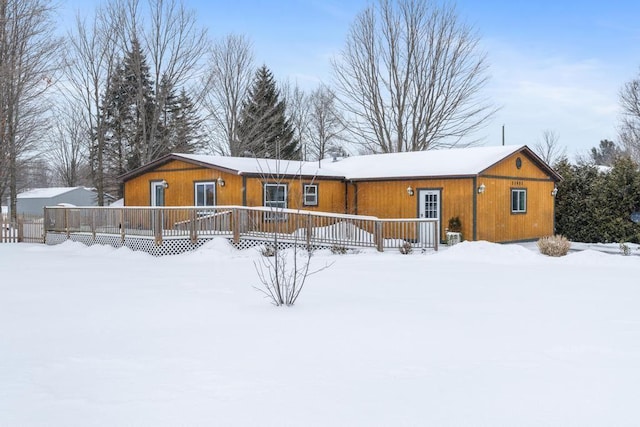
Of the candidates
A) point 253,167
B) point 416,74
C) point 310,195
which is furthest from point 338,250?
point 416,74

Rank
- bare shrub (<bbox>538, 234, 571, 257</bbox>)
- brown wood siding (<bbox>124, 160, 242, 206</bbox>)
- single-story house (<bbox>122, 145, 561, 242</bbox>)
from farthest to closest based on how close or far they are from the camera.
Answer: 1. brown wood siding (<bbox>124, 160, 242, 206</bbox>)
2. single-story house (<bbox>122, 145, 561, 242</bbox>)
3. bare shrub (<bbox>538, 234, 571, 257</bbox>)

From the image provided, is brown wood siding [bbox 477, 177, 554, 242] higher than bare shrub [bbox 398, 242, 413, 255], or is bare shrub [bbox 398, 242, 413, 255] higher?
brown wood siding [bbox 477, 177, 554, 242]

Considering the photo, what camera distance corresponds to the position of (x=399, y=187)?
17.7m

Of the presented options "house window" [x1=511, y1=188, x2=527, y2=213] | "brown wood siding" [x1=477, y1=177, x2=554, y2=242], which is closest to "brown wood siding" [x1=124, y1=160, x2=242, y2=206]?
"brown wood siding" [x1=477, y1=177, x2=554, y2=242]

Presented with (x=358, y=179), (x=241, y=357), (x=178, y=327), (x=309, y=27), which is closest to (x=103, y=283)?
(x=178, y=327)

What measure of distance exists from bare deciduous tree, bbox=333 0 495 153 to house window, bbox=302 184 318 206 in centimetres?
1236

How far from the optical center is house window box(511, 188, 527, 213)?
1795cm

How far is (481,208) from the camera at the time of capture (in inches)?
643

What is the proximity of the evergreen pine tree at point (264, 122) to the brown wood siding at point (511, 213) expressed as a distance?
1575 cm

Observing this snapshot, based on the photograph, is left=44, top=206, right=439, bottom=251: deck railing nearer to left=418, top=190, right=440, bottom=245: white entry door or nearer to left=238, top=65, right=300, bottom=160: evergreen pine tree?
left=418, top=190, right=440, bottom=245: white entry door

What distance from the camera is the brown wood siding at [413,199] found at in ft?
53.4

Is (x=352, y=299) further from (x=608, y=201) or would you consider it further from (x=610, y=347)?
(x=608, y=201)

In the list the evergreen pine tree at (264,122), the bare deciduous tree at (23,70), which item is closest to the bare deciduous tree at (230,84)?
the evergreen pine tree at (264,122)

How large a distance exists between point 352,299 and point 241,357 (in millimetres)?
2992
